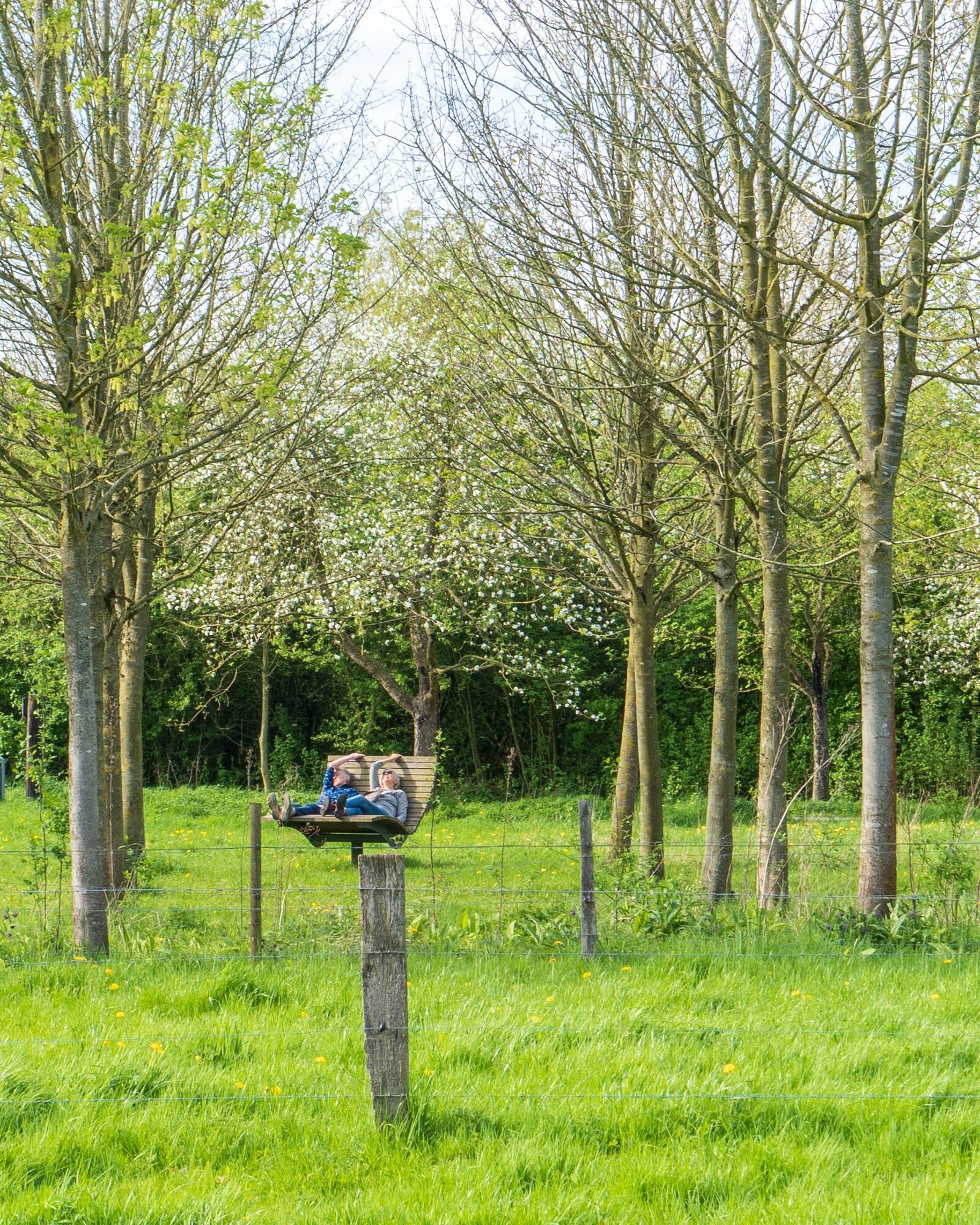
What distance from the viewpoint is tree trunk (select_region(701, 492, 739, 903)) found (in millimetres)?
8375

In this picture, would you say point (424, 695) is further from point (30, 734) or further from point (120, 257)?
point (120, 257)

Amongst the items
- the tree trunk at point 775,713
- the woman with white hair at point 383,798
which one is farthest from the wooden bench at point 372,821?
the tree trunk at point 775,713

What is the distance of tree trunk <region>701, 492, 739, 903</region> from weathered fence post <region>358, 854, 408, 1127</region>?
4.55 metres

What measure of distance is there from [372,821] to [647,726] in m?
2.49

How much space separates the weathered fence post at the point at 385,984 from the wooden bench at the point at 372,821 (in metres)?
6.02

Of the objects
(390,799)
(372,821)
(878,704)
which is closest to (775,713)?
(878,704)

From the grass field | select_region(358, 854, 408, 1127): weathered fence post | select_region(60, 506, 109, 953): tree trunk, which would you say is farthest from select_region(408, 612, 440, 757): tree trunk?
select_region(358, 854, 408, 1127): weathered fence post

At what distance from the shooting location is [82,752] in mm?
6816

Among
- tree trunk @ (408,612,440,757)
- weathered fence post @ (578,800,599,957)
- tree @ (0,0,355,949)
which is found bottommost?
weathered fence post @ (578,800,599,957)

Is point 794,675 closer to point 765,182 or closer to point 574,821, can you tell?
point 574,821

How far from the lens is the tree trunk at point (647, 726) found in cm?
979

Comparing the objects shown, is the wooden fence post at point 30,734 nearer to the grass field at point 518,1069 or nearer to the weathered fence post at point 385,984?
the grass field at point 518,1069

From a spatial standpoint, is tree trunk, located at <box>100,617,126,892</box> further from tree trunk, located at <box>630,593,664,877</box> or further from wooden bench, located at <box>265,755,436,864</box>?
tree trunk, located at <box>630,593,664,877</box>

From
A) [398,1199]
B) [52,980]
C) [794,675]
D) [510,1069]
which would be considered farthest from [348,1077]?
[794,675]
